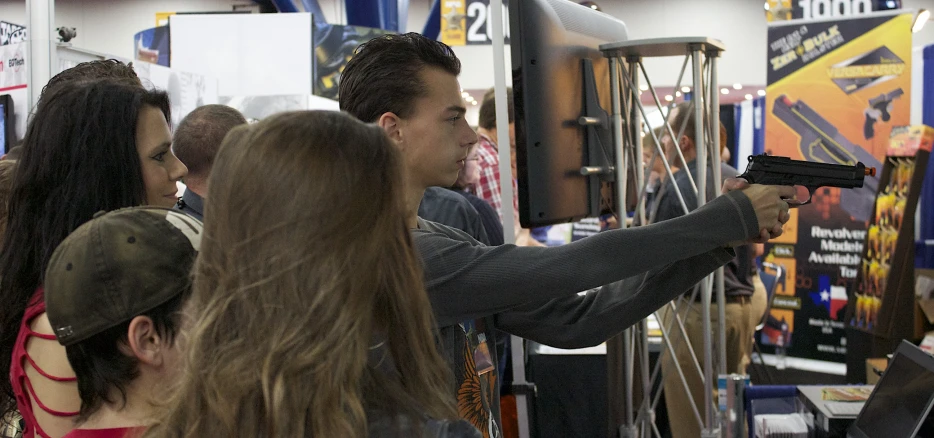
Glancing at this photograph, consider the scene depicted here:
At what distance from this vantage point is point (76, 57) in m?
3.16

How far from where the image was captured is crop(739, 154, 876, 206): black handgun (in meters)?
1.49

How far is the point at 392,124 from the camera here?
1.55 metres

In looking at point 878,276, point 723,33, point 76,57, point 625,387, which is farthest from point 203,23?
point 723,33

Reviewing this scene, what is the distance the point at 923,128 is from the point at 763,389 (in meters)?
3.15

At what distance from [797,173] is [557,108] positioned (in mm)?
822

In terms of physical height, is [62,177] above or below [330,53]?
below

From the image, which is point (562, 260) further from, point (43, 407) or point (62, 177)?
point (62, 177)

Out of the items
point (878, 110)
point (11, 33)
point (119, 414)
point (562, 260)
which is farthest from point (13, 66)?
point (878, 110)

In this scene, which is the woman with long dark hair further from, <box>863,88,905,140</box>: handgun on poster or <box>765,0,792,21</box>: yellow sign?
<box>765,0,792,21</box>: yellow sign

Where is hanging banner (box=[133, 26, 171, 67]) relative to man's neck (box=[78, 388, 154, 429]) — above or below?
above

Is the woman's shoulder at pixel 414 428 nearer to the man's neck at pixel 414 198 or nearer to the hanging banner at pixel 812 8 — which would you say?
the man's neck at pixel 414 198

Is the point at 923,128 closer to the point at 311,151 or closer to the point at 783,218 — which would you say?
the point at 783,218

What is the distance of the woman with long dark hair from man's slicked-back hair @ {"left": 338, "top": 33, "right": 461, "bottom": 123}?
421mm

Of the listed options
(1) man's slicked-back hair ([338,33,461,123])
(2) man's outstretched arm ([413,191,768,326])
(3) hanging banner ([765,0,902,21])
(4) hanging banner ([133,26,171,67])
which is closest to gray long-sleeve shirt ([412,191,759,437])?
(2) man's outstretched arm ([413,191,768,326])
